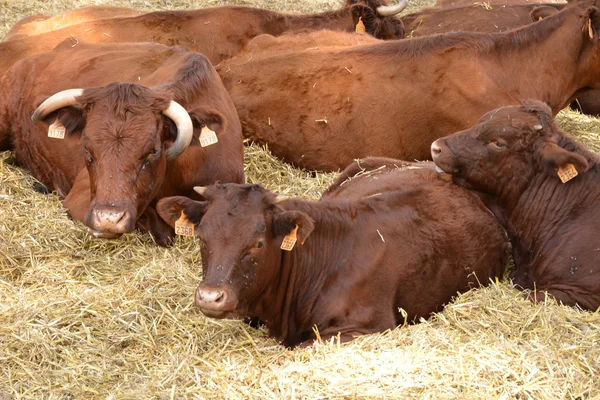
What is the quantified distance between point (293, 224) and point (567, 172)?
2374 mm

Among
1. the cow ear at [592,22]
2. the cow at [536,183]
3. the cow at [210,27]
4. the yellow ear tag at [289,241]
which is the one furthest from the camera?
the cow at [210,27]

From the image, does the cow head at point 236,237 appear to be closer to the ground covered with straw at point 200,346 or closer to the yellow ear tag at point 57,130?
the ground covered with straw at point 200,346

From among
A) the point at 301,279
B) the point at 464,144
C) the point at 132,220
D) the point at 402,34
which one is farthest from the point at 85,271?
the point at 402,34

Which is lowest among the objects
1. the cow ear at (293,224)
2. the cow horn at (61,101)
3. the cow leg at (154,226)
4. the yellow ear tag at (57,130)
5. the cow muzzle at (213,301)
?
the cow leg at (154,226)

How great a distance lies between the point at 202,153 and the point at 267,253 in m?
2.40

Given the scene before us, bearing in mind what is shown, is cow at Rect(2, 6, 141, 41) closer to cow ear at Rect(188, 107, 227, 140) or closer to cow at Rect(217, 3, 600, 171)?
cow at Rect(217, 3, 600, 171)

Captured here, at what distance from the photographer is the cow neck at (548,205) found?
7.17 meters

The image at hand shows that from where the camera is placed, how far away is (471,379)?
5.46 m

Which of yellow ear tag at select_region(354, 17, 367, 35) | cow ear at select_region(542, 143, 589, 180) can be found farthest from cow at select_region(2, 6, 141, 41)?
cow ear at select_region(542, 143, 589, 180)

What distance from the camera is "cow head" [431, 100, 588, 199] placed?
7.10 m

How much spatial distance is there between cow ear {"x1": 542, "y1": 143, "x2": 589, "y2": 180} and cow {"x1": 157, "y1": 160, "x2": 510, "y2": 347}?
743 mm

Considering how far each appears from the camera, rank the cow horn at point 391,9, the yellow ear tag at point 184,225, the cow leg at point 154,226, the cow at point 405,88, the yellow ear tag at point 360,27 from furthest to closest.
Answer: the cow horn at point 391,9
the yellow ear tag at point 360,27
the cow at point 405,88
the cow leg at point 154,226
the yellow ear tag at point 184,225

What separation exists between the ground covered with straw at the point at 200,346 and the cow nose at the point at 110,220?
50 centimetres

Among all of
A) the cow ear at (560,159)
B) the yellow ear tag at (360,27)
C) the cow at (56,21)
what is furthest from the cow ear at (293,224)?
the yellow ear tag at (360,27)
